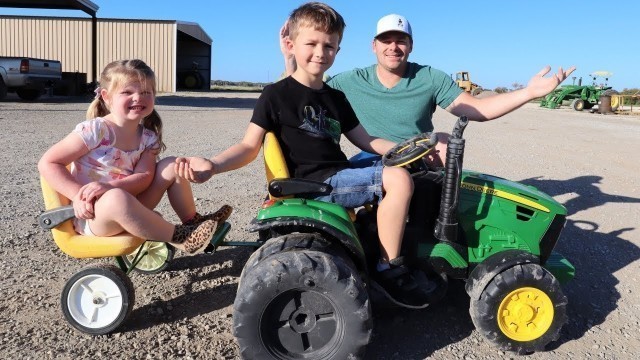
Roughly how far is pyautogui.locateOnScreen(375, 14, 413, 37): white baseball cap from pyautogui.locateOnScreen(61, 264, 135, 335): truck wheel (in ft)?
8.19

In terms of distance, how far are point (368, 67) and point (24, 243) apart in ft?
9.83

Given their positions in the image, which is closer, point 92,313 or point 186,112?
point 92,313

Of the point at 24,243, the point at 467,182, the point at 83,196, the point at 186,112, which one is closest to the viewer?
the point at 83,196

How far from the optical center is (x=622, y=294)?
3689 millimetres

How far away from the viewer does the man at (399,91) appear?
13.4 feet

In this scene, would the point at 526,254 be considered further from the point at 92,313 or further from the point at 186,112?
the point at 186,112

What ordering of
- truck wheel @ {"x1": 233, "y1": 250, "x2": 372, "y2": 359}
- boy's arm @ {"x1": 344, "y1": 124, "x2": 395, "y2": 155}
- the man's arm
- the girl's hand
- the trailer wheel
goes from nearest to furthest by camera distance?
truck wheel @ {"x1": 233, "y1": 250, "x2": 372, "y2": 359}
the girl's hand
the man's arm
boy's arm @ {"x1": 344, "y1": 124, "x2": 395, "y2": 155}
the trailer wheel

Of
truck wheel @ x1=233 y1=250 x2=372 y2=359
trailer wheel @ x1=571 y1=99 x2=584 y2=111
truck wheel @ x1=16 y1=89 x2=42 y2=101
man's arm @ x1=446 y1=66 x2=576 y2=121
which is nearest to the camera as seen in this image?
truck wheel @ x1=233 y1=250 x2=372 y2=359

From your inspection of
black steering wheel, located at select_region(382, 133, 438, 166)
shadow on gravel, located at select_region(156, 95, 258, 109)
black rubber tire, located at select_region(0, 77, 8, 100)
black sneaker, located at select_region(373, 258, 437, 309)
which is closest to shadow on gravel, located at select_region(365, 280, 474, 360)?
black sneaker, located at select_region(373, 258, 437, 309)

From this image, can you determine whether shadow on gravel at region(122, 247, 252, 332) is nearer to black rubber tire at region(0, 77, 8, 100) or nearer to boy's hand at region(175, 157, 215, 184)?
boy's hand at region(175, 157, 215, 184)

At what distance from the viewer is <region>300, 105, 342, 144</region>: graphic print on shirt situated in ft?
9.81

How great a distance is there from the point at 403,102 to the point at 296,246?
2022 millimetres

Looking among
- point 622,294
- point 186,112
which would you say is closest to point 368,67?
point 622,294

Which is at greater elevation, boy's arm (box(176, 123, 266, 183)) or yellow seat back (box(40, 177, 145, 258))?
boy's arm (box(176, 123, 266, 183))
